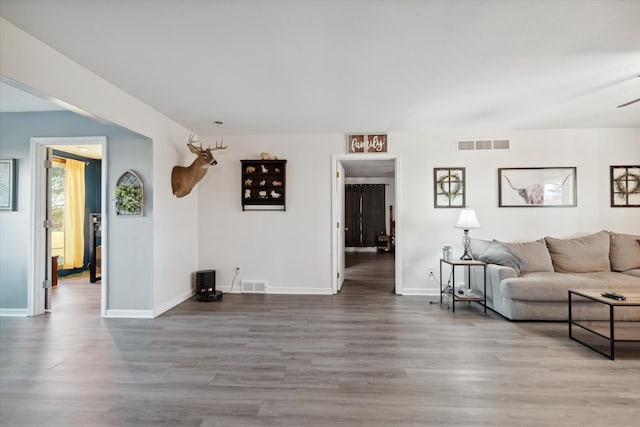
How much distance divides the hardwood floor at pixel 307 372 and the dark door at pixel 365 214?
690 centimetres

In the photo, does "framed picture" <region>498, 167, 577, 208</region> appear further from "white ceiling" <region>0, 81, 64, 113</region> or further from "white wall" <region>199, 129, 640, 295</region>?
"white ceiling" <region>0, 81, 64, 113</region>

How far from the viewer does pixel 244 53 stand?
2582mm

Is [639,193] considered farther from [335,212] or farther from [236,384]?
[236,384]

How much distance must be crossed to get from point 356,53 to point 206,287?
150 inches

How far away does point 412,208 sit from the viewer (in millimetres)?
5020

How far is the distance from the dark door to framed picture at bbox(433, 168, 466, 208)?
578cm

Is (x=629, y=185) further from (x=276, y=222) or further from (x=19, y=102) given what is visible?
(x=19, y=102)

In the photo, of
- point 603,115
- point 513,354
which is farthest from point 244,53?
point 603,115

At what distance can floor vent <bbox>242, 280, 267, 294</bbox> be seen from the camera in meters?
5.09

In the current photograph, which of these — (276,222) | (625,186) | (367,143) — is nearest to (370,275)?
(276,222)

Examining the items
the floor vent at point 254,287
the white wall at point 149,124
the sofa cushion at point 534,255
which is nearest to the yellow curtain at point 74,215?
the white wall at point 149,124

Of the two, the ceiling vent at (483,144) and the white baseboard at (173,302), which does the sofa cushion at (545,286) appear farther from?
the white baseboard at (173,302)

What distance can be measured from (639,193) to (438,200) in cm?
291

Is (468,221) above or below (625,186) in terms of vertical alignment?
below
